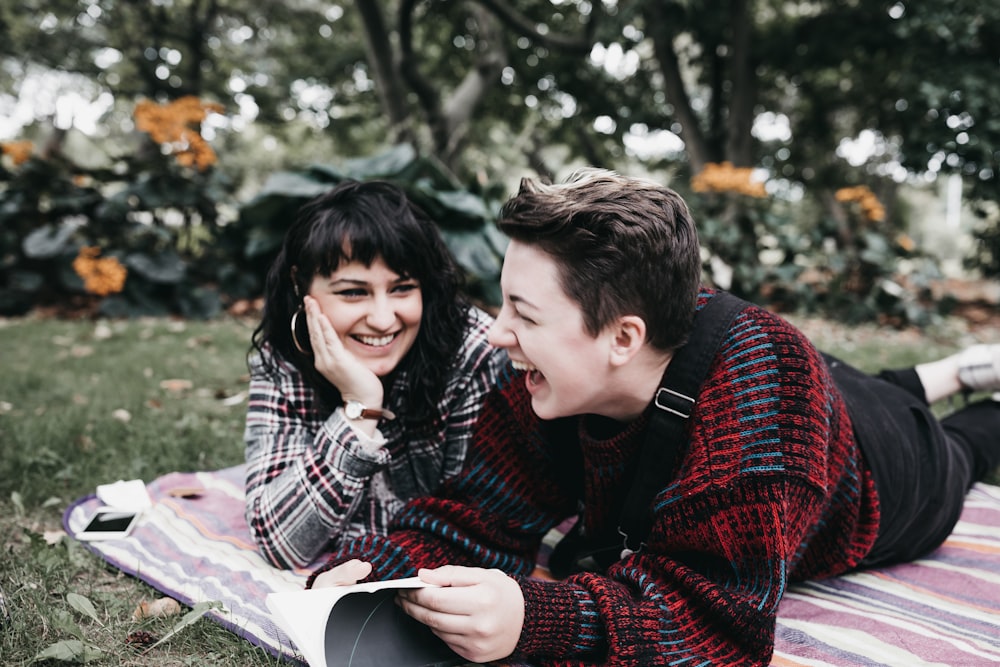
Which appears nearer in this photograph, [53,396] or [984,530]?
[984,530]

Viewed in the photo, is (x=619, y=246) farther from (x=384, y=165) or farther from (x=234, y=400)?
(x=384, y=165)

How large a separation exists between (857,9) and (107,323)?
334 inches

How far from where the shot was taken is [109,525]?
2229 millimetres

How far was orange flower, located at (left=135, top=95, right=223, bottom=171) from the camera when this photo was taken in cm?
591

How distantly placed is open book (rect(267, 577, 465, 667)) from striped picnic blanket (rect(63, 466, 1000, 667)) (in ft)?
0.73

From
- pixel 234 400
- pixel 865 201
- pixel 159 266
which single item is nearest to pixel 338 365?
pixel 234 400

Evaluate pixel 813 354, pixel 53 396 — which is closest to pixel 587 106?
pixel 53 396

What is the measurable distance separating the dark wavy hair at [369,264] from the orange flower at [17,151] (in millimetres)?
5742

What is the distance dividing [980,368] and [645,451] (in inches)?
77.5

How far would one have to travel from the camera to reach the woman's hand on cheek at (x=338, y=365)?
1.96 meters

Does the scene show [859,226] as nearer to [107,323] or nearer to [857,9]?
[857,9]

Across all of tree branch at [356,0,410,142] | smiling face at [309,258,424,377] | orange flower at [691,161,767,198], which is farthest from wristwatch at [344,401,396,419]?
tree branch at [356,0,410,142]

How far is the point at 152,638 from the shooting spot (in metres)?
1.65

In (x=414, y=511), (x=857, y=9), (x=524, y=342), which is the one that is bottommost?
(x=414, y=511)
